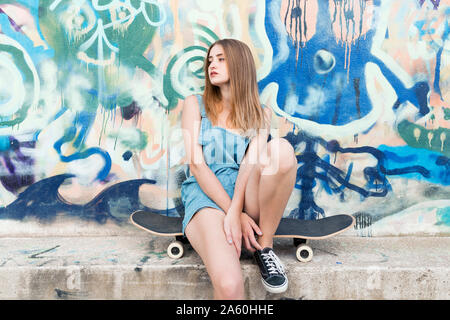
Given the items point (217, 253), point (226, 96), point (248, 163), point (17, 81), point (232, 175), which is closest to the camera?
point (217, 253)

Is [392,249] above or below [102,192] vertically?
below

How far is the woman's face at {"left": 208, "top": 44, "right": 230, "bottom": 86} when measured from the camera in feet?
8.39

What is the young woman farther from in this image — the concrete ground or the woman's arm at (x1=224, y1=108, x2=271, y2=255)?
the concrete ground

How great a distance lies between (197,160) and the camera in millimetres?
2477

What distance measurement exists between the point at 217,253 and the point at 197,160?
2.26 ft

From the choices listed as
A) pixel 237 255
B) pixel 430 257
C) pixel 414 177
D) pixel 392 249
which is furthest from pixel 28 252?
pixel 414 177

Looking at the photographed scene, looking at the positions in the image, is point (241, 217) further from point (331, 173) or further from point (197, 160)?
point (331, 173)

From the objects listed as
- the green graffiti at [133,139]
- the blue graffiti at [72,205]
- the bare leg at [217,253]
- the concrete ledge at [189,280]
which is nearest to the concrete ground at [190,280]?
the concrete ledge at [189,280]

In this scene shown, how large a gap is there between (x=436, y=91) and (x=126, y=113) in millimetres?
2448

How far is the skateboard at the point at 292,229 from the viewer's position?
95.4 inches

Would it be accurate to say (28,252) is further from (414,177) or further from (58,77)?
(414,177)

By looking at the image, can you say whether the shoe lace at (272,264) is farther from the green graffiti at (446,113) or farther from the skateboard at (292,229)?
the green graffiti at (446,113)

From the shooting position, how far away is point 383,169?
9.91ft

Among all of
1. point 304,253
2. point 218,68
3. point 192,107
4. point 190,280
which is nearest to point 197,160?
point 192,107
